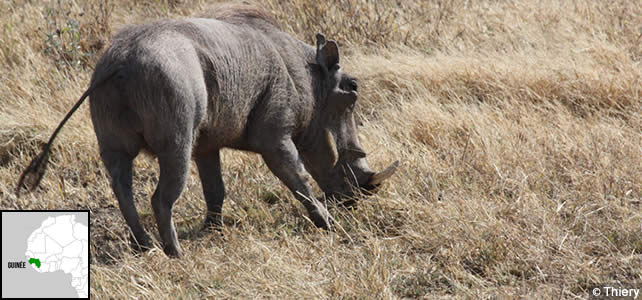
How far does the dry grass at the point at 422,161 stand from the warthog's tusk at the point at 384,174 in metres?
0.10

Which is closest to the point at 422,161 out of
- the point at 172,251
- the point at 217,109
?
the point at 217,109

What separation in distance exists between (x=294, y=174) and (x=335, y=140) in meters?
0.52

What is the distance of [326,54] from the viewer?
5133 mm

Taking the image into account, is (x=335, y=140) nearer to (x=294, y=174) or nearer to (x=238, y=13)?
(x=294, y=174)

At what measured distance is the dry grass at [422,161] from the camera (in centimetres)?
403

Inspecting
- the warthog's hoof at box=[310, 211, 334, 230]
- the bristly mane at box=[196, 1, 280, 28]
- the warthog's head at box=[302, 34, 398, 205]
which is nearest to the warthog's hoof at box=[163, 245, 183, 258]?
the warthog's hoof at box=[310, 211, 334, 230]

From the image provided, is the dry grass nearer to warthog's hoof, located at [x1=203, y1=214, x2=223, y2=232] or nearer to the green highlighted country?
warthog's hoof, located at [x1=203, y1=214, x2=223, y2=232]

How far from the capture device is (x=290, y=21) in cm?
837

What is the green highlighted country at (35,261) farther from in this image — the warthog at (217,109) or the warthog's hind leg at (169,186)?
the warthog's hind leg at (169,186)

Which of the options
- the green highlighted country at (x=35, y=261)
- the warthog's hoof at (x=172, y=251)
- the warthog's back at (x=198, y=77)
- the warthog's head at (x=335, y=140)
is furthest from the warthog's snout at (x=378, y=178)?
the green highlighted country at (x=35, y=261)

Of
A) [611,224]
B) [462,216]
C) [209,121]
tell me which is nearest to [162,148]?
[209,121]

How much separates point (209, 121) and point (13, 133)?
2.48 metres

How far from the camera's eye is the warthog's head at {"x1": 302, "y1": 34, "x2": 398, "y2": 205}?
16.8 ft

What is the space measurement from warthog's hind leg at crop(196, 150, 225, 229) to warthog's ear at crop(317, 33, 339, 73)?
2.90ft
